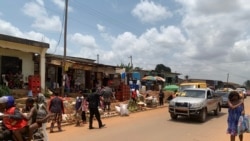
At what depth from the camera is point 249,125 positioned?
396 inches

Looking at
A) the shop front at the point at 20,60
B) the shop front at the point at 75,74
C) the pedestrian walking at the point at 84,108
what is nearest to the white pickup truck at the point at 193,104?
the pedestrian walking at the point at 84,108

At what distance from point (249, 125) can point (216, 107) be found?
487 inches

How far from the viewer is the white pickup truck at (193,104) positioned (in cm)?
1806

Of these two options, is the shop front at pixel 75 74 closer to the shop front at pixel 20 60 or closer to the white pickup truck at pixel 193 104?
the shop front at pixel 20 60

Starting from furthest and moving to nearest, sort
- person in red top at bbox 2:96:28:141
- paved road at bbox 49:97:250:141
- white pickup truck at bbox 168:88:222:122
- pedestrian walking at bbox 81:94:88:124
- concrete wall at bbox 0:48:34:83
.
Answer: concrete wall at bbox 0:48:34:83 → white pickup truck at bbox 168:88:222:122 → pedestrian walking at bbox 81:94:88:124 → paved road at bbox 49:97:250:141 → person in red top at bbox 2:96:28:141

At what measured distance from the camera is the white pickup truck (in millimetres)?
18062

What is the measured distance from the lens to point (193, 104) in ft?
59.3

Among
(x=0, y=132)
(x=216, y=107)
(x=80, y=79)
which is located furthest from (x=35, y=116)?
(x=80, y=79)

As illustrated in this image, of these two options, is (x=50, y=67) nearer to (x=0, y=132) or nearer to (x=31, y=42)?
(x=31, y=42)

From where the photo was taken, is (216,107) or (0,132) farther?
(216,107)

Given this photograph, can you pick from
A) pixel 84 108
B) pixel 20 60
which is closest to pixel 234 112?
pixel 84 108

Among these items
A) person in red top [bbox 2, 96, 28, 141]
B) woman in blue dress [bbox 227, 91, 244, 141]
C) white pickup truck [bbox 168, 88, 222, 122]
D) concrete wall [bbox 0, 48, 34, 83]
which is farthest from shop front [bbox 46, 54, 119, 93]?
person in red top [bbox 2, 96, 28, 141]

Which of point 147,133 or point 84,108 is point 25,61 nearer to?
point 84,108

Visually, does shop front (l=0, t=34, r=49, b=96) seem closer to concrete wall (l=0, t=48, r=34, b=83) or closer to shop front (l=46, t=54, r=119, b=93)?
concrete wall (l=0, t=48, r=34, b=83)
